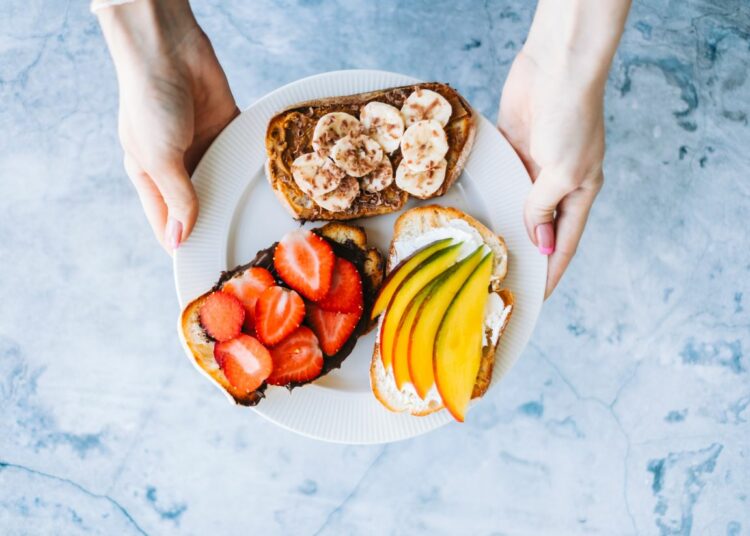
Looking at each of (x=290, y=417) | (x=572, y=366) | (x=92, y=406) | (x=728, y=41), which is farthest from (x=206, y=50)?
(x=728, y=41)

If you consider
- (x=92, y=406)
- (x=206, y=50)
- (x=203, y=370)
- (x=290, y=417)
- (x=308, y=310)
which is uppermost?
(x=206, y=50)

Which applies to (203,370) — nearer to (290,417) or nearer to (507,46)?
(290,417)

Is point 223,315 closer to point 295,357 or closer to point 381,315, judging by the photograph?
point 295,357

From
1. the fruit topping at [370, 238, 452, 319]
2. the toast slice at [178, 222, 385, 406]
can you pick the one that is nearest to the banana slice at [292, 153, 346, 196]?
the toast slice at [178, 222, 385, 406]

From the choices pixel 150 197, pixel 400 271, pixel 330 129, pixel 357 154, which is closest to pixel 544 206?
pixel 400 271

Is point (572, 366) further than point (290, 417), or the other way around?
point (572, 366)

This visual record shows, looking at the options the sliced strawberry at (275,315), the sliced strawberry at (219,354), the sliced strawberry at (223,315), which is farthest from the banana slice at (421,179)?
the sliced strawberry at (219,354)

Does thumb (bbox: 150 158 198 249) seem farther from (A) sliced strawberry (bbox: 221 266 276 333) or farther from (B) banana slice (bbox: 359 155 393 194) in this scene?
(B) banana slice (bbox: 359 155 393 194)

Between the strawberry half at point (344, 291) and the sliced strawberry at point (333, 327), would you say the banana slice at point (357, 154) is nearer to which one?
the strawberry half at point (344, 291)
